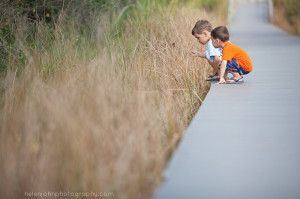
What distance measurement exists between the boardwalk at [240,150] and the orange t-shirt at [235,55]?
2.12 feet

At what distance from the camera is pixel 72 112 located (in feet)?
10.2

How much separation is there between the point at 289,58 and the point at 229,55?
9.32 feet

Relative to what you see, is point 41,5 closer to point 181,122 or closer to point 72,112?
point 181,122

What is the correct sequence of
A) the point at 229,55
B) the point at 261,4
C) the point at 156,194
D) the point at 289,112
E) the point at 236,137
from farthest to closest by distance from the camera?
the point at 261,4
the point at 229,55
the point at 289,112
the point at 236,137
the point at 156,194

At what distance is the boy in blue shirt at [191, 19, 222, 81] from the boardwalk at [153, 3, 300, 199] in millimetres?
834

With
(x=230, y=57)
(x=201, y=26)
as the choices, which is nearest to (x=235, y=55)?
(x=230, y=57)

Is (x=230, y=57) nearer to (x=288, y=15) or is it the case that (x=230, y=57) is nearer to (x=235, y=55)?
(x=235, y=55)

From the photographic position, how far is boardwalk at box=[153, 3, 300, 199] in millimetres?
2600

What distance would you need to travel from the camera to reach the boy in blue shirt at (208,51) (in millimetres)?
6027

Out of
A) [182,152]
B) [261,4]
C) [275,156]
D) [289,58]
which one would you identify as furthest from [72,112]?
[261,4]

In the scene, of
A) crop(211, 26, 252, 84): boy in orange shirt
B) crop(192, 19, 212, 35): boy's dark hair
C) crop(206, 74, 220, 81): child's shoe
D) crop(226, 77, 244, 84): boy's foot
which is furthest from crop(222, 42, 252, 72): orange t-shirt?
crop(192, 19, 212, 35): boy's dark hair

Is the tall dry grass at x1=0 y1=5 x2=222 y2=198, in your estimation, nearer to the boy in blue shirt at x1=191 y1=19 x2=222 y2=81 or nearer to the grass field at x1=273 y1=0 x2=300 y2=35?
the boy in blue shirt at x1=191 y1=19 x2=222 y2=81

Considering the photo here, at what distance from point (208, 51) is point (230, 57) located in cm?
36

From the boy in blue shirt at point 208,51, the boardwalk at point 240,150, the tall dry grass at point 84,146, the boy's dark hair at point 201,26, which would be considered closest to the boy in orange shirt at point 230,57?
the boy in blue shirt at point 208,51
